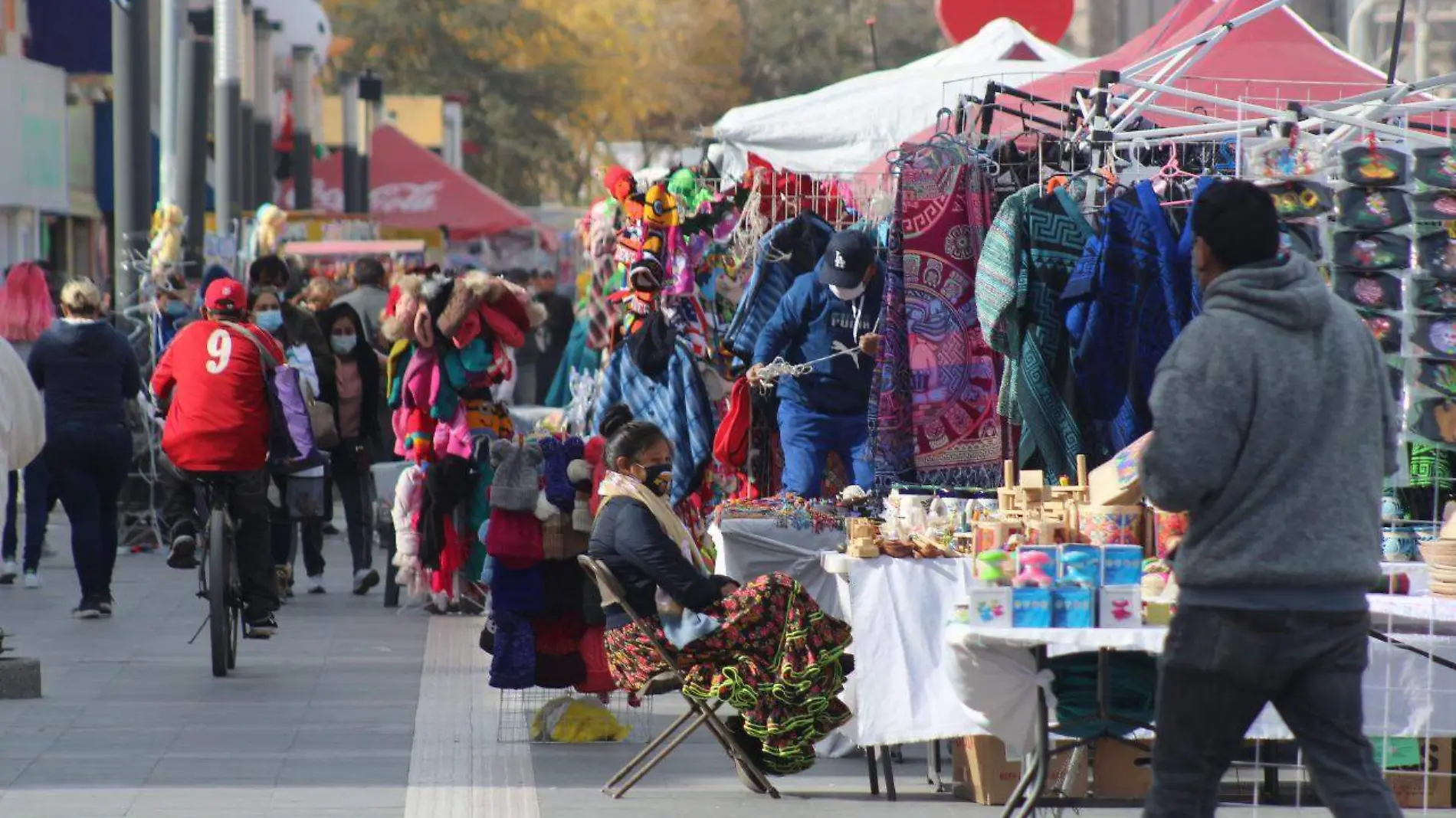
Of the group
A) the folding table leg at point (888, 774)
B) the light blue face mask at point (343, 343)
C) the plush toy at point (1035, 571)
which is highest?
the light blue face mask at point (343, 343)

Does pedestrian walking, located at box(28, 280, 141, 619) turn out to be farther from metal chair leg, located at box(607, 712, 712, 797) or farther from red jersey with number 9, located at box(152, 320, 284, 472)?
Answer: metal chair leg, located at box(607, 712, 712, 797)

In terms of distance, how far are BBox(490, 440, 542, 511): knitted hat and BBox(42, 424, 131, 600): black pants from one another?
3.85m

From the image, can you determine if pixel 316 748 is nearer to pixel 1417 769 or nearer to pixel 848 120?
pixel 1417 769

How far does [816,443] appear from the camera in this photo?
10.7 meters

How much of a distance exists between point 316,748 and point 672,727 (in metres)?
1.69

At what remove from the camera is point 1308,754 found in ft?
17.5

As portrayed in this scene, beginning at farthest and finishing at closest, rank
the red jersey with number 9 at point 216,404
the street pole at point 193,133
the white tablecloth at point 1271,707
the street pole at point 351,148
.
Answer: the street pole at point 351,148
the street pole at point 193,133
the red jersey with number 9 at point 216,404
the white tablecloth at point 1271,707

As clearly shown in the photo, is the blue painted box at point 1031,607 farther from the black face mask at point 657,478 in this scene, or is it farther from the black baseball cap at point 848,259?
the black baseball cap at point 848,259

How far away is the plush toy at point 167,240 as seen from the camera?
18984 millimetres

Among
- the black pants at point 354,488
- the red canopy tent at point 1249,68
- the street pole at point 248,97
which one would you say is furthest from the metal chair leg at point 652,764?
the street pole at point 248,97

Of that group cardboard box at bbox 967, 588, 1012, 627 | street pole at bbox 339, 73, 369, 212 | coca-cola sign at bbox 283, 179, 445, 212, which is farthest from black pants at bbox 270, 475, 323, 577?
street pole at bbox 339, 73, 369, 212

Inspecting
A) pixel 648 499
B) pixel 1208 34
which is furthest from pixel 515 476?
pixel 1208 34

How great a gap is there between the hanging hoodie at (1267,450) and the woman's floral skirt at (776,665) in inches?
106

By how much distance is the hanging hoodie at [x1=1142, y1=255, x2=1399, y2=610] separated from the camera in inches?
206
